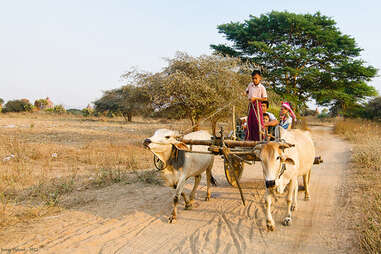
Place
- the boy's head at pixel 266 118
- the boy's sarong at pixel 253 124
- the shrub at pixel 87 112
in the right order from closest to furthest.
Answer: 1. the boy's sarong at pixel 253 124
2. the boy's head at pixel 266 118
3. the shrub at pixel 87 112

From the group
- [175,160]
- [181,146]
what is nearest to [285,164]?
[181,146]

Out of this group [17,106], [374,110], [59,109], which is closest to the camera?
[374,110]

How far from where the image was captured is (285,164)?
4.68m

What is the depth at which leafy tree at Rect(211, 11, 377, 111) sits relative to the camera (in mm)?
16891

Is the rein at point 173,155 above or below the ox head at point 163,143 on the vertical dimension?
below

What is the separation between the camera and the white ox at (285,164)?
13.9 feet

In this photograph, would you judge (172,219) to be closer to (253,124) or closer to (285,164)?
(285,164)

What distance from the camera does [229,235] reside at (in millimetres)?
4508

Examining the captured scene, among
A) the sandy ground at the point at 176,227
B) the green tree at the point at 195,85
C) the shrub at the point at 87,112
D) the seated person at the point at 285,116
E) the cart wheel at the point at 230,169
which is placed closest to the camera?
the sandy ground at the point at 176,227

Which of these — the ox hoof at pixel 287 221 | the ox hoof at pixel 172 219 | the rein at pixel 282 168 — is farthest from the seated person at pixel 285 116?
the ox hoof at pixel 172 219

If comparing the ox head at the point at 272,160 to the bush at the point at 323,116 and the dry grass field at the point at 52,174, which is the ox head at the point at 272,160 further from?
the bush at the point at 323,116

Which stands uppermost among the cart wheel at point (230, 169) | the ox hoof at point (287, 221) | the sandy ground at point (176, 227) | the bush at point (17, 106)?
the bush at point (17, 106)

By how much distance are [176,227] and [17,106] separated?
46858mm

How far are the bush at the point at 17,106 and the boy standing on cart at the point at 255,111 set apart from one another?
4542 centimetres
